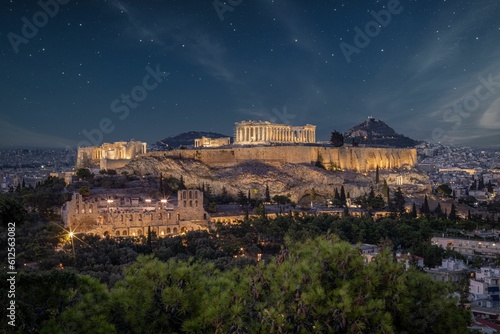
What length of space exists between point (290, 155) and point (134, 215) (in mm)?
18073

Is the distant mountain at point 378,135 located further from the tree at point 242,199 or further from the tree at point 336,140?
the tree at point 242,199

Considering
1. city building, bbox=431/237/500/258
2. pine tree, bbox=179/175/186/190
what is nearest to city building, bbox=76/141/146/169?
pine tree, bbox=179/175/186/190

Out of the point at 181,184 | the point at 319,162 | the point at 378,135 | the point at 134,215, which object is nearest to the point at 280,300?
the point at 134,215

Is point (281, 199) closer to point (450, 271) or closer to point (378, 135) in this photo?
point (450, 271)

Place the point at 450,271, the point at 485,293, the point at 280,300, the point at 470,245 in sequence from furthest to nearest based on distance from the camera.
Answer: the point at 470,245, the point at 450,271, the point at 485,293, the point at 280,300

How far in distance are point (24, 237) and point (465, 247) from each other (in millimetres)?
16030

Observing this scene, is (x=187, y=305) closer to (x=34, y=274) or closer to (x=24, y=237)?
(x=34, y=274)

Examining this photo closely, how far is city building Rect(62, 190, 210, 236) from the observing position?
67.6 ft

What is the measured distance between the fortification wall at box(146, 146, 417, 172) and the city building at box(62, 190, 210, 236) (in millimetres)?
12575

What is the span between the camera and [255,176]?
32.8m

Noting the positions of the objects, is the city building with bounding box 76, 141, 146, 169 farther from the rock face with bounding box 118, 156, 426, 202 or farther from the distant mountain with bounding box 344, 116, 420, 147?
the distant mountain with bounding box 344, 116, 420, 147

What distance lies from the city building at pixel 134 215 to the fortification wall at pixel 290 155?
41.3 feet

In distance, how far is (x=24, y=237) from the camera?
17.5m

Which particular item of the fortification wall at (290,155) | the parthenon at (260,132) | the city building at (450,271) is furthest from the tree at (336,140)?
the city building at (450,271)
